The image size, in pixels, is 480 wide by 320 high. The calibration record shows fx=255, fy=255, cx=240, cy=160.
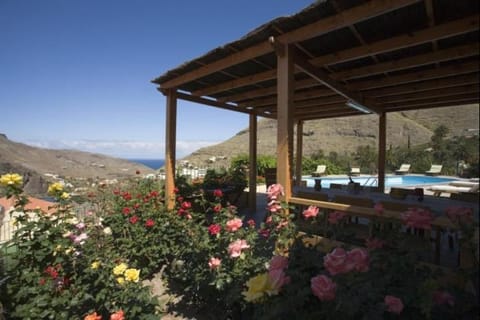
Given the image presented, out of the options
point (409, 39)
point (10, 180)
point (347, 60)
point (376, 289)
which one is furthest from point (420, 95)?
point (10, 180)

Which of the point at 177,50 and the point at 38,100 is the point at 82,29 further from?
the point at 38,100

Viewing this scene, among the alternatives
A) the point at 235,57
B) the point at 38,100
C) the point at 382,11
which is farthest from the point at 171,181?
the point at 38,100

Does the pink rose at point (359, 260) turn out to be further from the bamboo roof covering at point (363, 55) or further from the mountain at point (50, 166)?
the mountain at point (50, 166)

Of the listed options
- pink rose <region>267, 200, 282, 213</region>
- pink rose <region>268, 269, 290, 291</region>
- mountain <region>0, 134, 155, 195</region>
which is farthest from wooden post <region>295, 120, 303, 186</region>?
pink rose <region>268, 269, 290, 291</region>

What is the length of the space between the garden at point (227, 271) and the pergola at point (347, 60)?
3.57ft

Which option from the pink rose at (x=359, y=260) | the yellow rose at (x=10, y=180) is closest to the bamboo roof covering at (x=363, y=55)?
the pink rose at (x=359, y=260)

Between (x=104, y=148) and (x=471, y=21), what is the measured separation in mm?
204545

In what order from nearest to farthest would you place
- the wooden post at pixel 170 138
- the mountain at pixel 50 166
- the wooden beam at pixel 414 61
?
the wooden beam at pixel 414 61 → the wooden post at pixel 170 138 → the mountain at pixel 50 166

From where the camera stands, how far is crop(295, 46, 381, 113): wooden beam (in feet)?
11.0

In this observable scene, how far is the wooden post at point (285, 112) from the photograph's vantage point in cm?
303

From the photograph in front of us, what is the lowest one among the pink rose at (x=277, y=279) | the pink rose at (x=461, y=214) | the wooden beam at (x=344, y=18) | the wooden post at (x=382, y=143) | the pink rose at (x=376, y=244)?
the pink rose at (x=277, y=279)

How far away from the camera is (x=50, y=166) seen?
73.3 feet

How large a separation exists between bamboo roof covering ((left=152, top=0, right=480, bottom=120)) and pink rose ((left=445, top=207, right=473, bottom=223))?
0.80 m

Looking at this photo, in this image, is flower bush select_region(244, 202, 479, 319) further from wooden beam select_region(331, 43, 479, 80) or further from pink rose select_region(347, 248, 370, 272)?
wooden beam select_region(331, 43, 479, 80)
